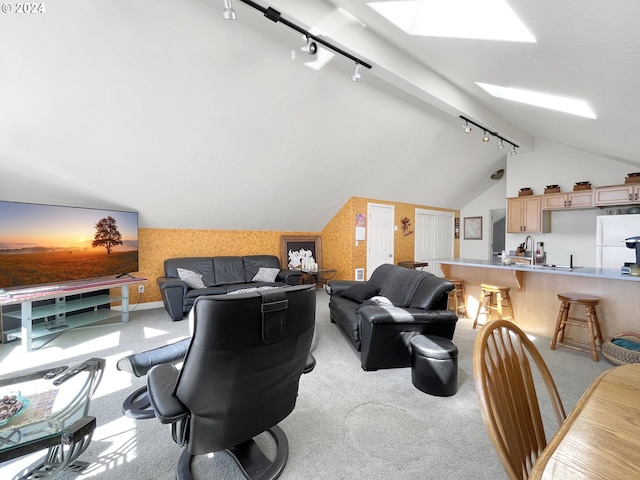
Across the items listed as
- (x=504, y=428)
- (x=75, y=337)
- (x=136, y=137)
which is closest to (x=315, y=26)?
(x=136, y=137)

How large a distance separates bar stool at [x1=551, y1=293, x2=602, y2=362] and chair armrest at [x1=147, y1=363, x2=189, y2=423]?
12.7 feet

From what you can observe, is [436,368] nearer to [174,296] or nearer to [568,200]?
[174,296]

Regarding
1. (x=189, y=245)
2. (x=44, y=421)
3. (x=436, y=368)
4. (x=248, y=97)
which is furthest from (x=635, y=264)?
(x=189, y=245)

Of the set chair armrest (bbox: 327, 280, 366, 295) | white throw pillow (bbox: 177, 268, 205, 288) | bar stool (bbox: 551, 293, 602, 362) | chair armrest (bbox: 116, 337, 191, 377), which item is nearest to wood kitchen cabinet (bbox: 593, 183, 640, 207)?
bar stool (bbox: 551, 293, 602, 362)

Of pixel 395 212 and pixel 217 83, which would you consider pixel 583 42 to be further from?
pixel 395 212

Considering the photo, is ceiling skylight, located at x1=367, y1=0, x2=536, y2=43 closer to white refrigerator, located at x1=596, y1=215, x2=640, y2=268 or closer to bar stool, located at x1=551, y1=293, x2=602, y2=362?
bar stool, located at x1=551, y1=293, x2=602, y2=362

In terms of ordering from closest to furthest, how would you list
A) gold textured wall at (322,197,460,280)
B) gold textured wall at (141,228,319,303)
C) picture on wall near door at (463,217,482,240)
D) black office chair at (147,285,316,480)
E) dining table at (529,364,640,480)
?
dining table at (529,364,640,480)
black office chair at (147,285,316,480)
gold textured wall at (141,228,319,303)
gold textured wall at (322,197,460,280)
picture on wall near door at (463,217,482,240)

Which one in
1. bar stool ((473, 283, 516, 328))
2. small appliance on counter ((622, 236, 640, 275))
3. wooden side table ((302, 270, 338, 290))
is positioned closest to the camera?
small appliance on counter ((622, 236, 640, 275))

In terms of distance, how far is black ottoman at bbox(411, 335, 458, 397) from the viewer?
2.31 meters

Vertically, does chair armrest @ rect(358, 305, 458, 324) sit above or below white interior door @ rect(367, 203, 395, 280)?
below

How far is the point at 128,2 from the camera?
2346 millimetres

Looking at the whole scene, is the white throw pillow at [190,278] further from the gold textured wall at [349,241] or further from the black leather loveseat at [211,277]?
the gold textured wall at [349,241]

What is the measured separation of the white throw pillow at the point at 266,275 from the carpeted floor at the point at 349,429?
2488mm

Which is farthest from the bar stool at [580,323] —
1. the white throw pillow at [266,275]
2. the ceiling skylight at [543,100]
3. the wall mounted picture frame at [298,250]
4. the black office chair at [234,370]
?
the wall mounted picture frame at [298,250]
